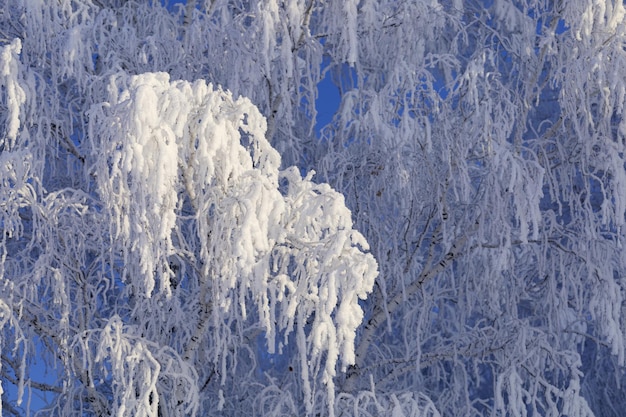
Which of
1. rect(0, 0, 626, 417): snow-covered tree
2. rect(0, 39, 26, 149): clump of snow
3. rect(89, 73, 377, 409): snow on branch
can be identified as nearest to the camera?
rect(89, 73, 377, 409): snow on branch

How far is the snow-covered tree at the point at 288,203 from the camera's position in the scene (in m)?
3.89

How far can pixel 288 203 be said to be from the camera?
4.11 m

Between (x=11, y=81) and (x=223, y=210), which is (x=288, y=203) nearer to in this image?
(x=223, y=210)

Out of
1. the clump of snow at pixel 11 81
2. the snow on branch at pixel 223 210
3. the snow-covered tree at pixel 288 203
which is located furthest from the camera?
the clump of snow at pixel 11 81

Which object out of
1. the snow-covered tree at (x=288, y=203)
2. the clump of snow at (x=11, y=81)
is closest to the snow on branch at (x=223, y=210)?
the snow-covered tree at (x=288, y=203)

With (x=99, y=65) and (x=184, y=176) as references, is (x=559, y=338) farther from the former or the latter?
(x=99, y=65)

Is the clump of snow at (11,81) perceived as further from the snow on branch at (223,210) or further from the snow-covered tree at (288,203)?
the snow on branch at (223,210)

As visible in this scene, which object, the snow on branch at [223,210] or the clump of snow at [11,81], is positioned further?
the clump of snow at [11,81]

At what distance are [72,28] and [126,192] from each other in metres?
2.14

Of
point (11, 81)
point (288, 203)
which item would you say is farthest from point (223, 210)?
point (11, 81)

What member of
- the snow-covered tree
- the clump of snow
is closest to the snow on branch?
the snow-covered tree

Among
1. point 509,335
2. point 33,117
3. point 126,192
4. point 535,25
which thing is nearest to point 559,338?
point 509,335

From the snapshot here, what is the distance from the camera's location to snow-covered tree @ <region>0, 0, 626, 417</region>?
3.89 metres

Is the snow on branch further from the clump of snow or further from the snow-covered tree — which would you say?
the clump of snow
